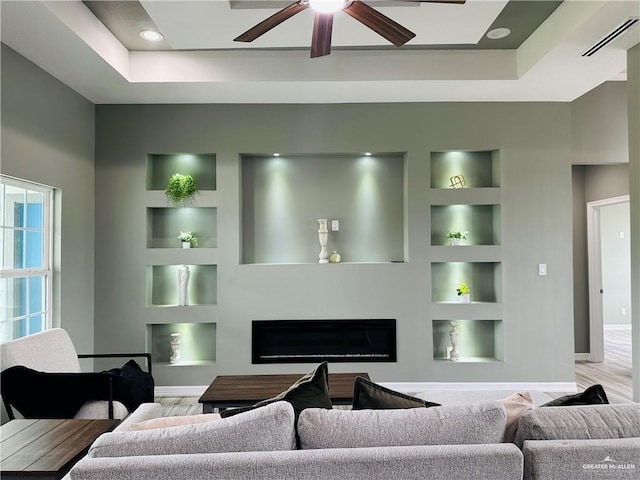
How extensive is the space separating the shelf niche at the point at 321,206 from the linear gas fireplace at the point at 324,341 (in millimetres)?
669

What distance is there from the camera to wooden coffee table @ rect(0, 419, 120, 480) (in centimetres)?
177

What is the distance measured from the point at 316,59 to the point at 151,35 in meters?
1.30

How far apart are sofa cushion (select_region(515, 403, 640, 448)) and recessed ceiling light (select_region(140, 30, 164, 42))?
11.7 feet

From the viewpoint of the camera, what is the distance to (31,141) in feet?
11.6

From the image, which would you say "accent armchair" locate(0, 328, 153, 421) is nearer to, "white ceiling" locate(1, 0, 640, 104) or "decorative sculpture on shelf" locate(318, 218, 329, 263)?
"white ceiling" locate(1, 0, 640, 104)

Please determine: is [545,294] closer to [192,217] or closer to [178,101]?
[192,217]

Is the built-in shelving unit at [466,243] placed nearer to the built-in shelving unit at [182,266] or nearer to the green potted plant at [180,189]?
the built-in shelving unit at [182,266]

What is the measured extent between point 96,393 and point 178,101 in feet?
9.09

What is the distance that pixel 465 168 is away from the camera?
4941 millimetres

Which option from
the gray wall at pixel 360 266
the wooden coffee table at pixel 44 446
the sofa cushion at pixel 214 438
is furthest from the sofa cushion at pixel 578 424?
the gray wall at pixel 360 266

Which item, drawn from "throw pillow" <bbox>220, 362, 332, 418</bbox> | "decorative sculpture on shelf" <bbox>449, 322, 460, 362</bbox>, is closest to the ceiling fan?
"throw pillow" <bbox>220, 362, 332, 418</bbox>

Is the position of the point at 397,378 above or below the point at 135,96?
below

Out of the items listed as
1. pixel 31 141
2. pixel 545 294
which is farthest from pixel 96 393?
pixel 545 294

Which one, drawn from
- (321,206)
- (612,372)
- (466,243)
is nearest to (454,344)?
(466,243)
